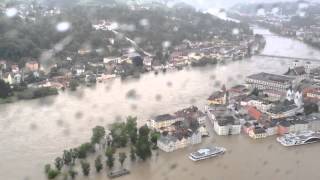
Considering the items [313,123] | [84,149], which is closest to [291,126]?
[313,123]

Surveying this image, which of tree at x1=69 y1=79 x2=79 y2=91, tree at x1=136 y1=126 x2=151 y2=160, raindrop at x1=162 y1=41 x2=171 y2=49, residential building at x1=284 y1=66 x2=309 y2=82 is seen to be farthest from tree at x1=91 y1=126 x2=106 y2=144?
raindrop at x1=162 y1=41 x2=171 y2=49

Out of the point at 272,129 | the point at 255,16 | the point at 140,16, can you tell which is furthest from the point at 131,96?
the point at 255,16

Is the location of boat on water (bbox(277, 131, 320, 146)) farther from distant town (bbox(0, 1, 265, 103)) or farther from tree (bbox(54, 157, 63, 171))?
distant town (bbox(0, 1, 265, 103))

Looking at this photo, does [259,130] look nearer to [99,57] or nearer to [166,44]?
[99,57]

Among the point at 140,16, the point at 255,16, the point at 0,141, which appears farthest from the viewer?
the point at 255,16

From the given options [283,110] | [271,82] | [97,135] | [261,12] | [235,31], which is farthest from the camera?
[261,12]

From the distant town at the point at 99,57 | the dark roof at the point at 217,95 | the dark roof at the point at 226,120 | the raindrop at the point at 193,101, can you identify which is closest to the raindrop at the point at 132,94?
the raindrop at the point at 193,101

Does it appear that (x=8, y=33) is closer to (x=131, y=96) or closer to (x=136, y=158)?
(x=131, y=96)
